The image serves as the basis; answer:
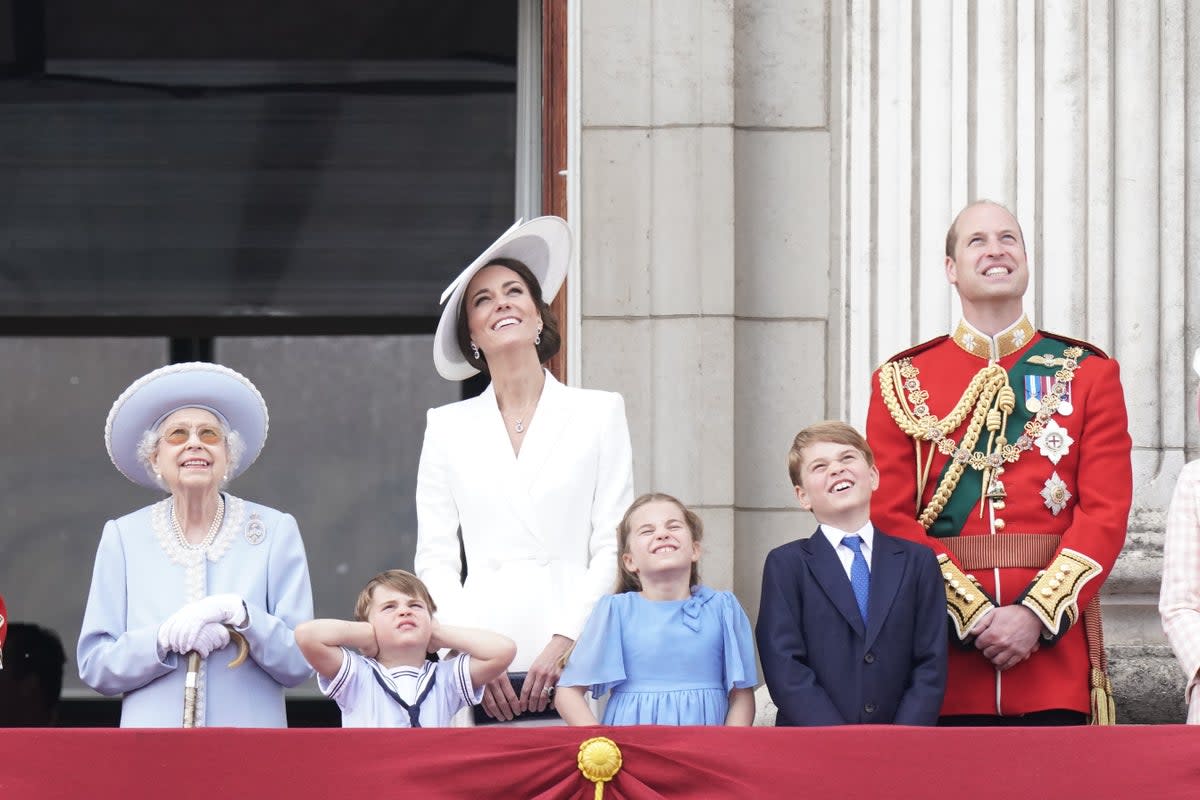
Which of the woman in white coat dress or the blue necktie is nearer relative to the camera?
the blue necktie

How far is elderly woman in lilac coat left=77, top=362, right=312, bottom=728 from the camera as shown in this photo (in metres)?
4.73

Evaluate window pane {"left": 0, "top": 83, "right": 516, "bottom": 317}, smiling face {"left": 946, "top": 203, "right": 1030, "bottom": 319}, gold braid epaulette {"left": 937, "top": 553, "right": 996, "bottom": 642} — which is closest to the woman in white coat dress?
→ gold braid epaulette {"left": 937, "top": 553, "right": 996, "bottom": 642}

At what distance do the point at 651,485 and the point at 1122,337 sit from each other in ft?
4.93

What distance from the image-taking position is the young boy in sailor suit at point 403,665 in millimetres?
4676

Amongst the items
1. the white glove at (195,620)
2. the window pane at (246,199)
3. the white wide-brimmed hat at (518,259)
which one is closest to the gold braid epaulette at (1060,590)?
the white wide-brimmed hat at (518,259)

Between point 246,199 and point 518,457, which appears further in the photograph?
point 246,199

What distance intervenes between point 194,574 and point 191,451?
0.28 m

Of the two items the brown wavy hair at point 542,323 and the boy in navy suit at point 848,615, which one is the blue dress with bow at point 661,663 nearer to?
the boy in navy suit at point 848,615

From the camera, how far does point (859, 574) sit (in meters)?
4.73

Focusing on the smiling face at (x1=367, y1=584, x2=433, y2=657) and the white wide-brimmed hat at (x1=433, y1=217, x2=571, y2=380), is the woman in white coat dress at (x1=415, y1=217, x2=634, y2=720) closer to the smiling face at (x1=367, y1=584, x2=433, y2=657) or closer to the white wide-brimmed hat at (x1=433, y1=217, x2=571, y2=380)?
the white wide-brimmed hat at (x1=433, y1=217, x2=571, y2=380)

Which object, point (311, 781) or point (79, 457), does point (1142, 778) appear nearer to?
point (311, 781)

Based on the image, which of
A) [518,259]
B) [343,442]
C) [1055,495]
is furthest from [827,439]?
[343,442]

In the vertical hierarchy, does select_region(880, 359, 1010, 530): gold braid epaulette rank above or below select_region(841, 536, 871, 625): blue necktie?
above

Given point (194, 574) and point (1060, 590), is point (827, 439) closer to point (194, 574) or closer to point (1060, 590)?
point (1060, 590)
